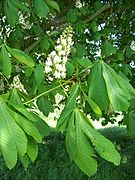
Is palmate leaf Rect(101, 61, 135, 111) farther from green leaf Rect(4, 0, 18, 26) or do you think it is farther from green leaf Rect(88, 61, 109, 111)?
green leaf Rect(4, 0, 18, 26)

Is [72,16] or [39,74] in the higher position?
[72,16]

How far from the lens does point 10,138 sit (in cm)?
154

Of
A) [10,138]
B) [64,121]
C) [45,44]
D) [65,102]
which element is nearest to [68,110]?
[64,121]

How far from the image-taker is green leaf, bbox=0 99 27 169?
1.53 meters

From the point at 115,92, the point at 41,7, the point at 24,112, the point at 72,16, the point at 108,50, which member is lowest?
the point at 108,50

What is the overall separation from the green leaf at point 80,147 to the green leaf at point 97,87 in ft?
0.56

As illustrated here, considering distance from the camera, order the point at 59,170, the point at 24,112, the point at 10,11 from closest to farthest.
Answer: the point at 24,112 → the point at 10,11 → the point at 59,170

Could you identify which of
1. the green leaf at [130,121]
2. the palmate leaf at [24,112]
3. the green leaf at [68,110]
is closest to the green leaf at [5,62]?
the palmate leaf at [24,112]

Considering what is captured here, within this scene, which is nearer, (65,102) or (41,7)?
(65,102)

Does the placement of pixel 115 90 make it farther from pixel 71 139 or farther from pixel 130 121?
pixel 130 121

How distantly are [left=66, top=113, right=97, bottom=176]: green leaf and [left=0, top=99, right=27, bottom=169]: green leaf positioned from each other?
0.59ft

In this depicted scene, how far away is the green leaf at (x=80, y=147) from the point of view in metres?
1.57

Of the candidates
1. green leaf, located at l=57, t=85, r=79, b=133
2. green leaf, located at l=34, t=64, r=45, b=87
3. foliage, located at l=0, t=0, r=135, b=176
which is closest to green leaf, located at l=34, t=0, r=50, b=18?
foliage, located at l=0, t=0, r=135, b=176

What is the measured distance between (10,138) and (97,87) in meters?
0.42
